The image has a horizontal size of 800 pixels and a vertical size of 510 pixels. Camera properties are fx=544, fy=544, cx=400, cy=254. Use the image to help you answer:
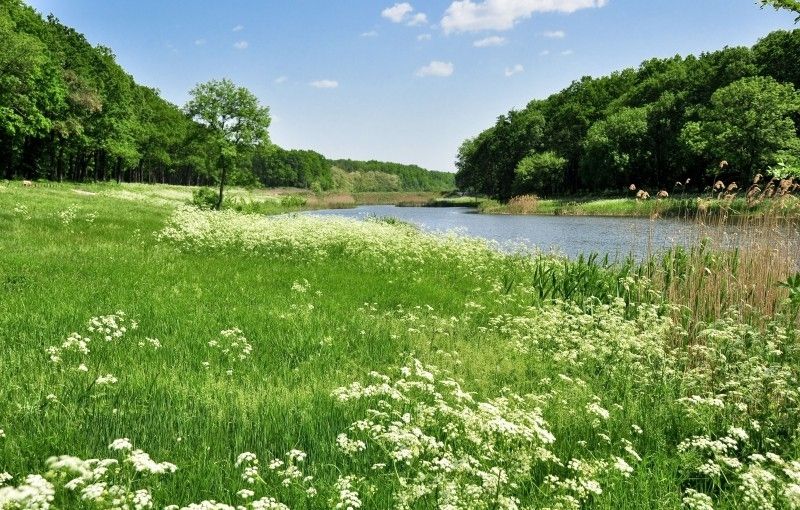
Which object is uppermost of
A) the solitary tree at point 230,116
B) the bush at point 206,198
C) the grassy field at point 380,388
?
the solitary tree at point 230,116

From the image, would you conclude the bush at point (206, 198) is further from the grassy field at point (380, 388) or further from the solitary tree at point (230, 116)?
the grassy field at point (380, 388)

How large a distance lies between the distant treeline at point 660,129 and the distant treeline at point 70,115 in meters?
42.8

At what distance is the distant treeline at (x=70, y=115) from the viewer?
122 ft

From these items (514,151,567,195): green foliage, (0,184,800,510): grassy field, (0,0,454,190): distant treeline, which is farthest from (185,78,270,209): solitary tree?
(514,151,567,195): green foliage

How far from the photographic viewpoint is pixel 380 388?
456 centimetres

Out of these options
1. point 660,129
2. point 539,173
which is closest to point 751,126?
point 660,129

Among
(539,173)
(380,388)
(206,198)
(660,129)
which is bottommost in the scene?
(380,388)

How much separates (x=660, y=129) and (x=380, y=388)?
3285 inches

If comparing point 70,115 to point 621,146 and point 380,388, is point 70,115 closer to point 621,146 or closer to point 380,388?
point 380,388

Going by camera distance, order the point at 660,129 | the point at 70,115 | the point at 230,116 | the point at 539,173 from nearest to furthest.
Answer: the point at 230,116 → the point at 70,115 → the point at 660,129 → the point at 539,173

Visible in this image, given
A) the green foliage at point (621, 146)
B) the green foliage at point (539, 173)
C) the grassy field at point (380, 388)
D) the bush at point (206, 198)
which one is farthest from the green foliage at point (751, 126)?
the grassy field at point (380, 388)

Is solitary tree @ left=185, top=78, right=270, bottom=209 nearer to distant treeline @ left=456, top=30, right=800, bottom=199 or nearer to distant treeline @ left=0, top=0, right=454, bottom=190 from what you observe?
distant treeline @ left=0, top=0, right=454, bottom=190

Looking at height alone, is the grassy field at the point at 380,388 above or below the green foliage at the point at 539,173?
below

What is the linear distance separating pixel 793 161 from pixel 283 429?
7.04m
